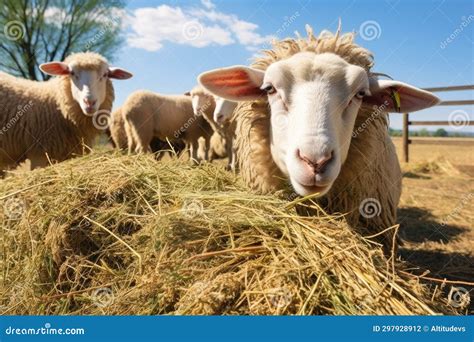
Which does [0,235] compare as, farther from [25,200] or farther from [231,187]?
[231,187]

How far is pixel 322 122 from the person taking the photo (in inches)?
83.0

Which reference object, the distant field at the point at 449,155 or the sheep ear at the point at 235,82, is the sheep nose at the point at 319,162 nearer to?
the sheep ear at the point at 235,82

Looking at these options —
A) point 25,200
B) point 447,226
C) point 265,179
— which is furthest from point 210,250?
point 447,226

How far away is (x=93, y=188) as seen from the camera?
2.64 meters

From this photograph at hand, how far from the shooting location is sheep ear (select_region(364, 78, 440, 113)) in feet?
8.43

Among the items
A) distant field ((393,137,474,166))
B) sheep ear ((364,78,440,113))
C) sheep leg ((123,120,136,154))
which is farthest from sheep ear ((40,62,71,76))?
distant field ((393,137,474,166))

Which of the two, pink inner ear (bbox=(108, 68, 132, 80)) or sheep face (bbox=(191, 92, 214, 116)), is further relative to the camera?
sheep face (bbox=(191, 92, 214, 116))

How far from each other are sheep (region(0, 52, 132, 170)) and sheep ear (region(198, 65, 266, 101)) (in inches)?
116

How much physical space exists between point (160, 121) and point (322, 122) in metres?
9.56

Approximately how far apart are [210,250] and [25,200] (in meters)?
1.59

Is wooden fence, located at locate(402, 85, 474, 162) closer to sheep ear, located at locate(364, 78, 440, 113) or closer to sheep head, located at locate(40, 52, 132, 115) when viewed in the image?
sheep ear, located at locate(364, 78, 440, 113)

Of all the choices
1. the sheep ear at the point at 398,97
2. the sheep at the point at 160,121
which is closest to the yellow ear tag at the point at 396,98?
the sheep ear at the point at 398,97

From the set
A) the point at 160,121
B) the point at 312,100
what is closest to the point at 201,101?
the point at 160,121

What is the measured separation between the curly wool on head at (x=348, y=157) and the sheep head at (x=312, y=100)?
134mm
